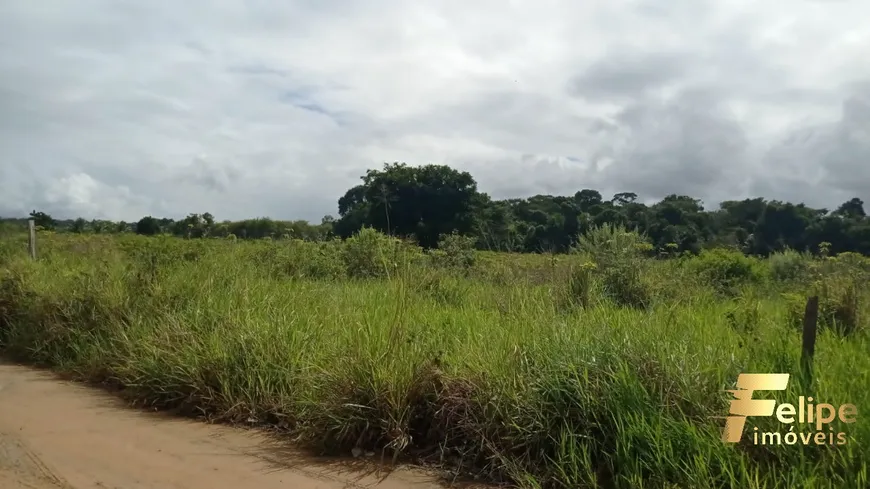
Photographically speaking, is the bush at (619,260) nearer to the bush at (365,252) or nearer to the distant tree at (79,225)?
the bush at (365,252)

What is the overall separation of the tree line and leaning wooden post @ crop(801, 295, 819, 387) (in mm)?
3771

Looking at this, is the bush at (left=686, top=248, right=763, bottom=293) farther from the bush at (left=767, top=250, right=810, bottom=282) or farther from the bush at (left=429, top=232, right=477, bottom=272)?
the bush at (left=429, top=232, right=477, bottom=272)

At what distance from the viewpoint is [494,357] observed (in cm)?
471

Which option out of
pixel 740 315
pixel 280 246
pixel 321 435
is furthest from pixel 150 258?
pixel 740 315

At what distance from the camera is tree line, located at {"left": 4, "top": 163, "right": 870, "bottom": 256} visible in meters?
11.5

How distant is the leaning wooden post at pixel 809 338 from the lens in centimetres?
384

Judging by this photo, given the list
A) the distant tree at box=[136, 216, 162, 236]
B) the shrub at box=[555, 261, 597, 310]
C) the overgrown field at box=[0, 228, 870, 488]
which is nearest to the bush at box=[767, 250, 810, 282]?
the overgrown field at box=[0, 228, 870, 488]

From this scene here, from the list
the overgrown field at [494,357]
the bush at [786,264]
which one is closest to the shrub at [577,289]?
the overgrown field at [494,357]

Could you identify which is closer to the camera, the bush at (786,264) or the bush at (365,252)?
the bush at (786,264)

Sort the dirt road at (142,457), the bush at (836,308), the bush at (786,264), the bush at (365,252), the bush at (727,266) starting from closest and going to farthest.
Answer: the dirt road at (142,457), the bush at (836,308), the bush at (727,266), the bush at (786,264), the bush at (365,252)

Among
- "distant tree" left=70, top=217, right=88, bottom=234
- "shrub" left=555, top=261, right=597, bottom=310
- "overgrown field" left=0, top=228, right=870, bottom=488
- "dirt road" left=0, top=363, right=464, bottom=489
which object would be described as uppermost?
"distant tree" left=70, top=217, right=88, bottom=234

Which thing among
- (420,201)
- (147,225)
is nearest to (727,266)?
(420,201)

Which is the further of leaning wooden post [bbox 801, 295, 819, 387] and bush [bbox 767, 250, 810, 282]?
bush [bbox 767, 250, 810, 282]

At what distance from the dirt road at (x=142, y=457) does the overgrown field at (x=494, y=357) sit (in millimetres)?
307
